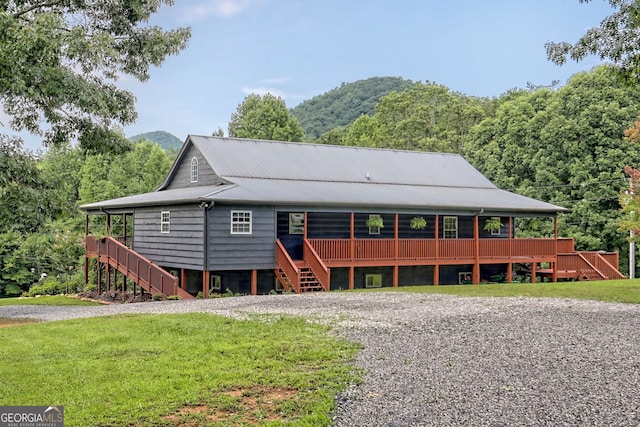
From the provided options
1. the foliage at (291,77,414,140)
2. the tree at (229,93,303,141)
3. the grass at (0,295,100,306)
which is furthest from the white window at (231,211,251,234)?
the foliage at (291,77,414,140)

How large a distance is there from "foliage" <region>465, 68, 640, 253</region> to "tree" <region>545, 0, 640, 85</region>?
2475 centimetres

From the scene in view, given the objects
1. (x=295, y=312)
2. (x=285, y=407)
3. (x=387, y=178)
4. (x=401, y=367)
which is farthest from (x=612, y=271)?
(x=285, y=407)

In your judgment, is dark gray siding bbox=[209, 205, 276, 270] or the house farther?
the house

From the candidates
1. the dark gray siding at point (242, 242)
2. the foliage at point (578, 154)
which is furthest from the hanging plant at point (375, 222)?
the foliage at point (578, 154)

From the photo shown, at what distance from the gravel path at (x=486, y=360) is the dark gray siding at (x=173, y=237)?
6483 mm

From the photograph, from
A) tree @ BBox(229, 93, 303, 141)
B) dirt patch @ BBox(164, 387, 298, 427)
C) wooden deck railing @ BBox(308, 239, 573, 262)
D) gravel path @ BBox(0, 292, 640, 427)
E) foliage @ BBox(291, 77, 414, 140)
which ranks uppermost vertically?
foliage @ BBox(291, 77, 414, 140)

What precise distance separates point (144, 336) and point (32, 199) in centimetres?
308

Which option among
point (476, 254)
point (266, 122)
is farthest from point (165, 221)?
point (266, 122)

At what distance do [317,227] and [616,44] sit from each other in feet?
50.3

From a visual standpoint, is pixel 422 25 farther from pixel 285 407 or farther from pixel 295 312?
pixel 285 407

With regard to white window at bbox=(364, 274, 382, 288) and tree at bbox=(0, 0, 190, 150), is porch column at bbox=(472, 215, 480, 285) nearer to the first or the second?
white window at bbox=(364, 274, 382, 288)

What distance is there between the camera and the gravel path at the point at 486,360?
22.2 ft

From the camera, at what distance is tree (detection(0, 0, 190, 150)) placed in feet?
37.2

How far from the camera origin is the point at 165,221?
24938mm
